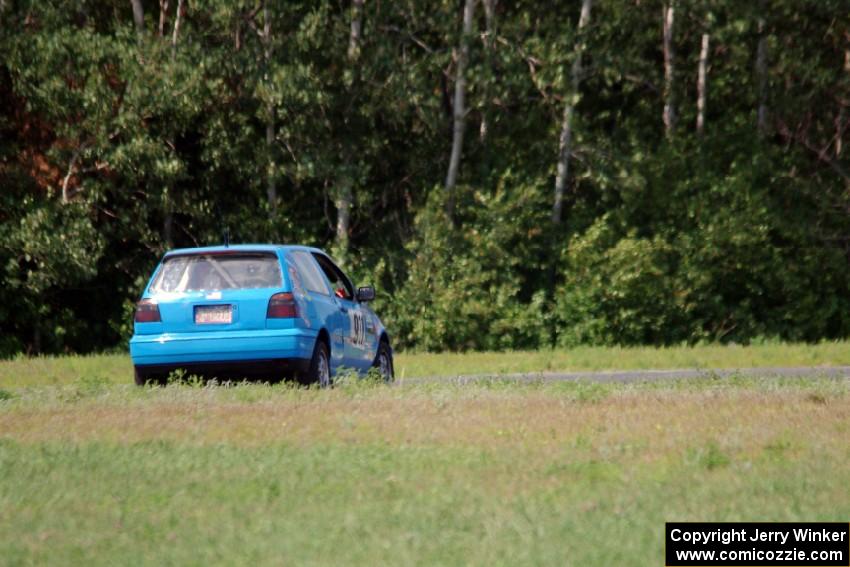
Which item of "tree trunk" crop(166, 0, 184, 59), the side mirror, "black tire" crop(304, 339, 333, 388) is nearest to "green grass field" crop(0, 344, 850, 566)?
"black tire" crop(304, 339, 333, 388)

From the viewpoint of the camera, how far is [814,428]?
39.9 ft

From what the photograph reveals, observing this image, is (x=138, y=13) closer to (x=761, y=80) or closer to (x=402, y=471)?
(x=761, y=80)

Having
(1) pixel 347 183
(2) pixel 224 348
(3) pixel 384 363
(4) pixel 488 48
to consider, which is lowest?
(3) pixel 384 363

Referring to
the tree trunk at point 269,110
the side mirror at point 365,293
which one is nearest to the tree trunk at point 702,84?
the tree trunk at point 269,110

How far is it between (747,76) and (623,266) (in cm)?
701

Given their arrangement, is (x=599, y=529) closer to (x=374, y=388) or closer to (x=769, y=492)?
(x=769, y=492)

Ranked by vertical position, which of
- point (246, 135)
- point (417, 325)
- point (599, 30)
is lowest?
point (417, 325)

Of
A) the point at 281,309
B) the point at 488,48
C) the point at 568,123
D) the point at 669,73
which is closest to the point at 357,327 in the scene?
the point at 281,309

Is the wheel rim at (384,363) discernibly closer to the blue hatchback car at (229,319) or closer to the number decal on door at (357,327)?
the number decal on door at (357,327)

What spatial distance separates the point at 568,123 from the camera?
34.7 metres

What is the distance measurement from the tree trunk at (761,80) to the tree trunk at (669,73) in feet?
6.39

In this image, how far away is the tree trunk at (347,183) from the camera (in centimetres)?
3291

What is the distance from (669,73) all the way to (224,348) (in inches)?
885

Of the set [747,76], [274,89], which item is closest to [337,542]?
[274,89]
